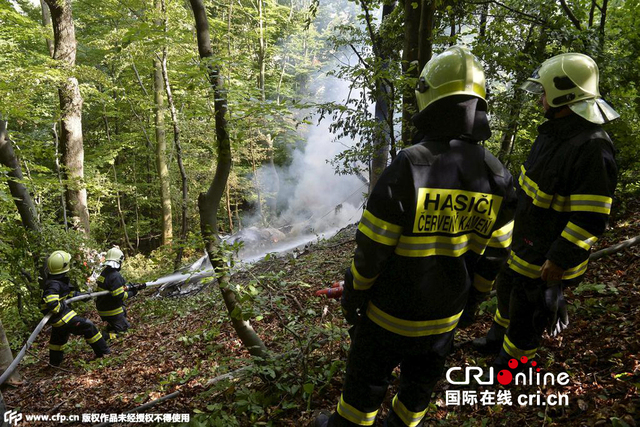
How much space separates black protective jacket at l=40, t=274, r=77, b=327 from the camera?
5.91m

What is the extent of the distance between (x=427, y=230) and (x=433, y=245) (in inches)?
4.0

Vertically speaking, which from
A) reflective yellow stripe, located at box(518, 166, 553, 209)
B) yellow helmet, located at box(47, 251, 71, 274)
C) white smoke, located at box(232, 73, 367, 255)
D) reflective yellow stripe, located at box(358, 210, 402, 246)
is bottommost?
white smoke, located at box(232, 73, 367, 255)

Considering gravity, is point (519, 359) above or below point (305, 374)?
above

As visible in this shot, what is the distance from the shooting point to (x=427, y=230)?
1849 mm

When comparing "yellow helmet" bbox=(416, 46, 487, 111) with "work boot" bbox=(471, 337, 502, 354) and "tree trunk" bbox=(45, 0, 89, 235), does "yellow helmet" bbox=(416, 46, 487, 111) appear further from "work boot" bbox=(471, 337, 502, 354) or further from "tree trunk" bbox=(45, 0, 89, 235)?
"tree trunk" bbox=(45, 0, 89, 235)

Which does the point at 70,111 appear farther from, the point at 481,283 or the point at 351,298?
the point at 481,283

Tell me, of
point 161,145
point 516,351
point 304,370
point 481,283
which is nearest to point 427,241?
point 481,283

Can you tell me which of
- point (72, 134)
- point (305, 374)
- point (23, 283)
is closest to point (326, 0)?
point (72, 134)

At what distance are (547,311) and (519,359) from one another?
20.3 inches

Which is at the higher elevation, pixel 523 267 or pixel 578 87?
pixel 578 87

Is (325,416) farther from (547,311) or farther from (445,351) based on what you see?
(547,311)

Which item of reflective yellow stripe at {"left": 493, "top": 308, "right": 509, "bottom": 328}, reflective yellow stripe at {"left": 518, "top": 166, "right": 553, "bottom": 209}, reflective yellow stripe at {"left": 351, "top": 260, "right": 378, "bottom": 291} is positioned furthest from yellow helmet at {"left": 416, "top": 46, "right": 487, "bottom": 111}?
reflective yellow stripe at {"left": 493, "top": 308, "right": 509, "bottom": 328}

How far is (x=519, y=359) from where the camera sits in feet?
9.50

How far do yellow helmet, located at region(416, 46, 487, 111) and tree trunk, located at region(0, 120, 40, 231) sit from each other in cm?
833
